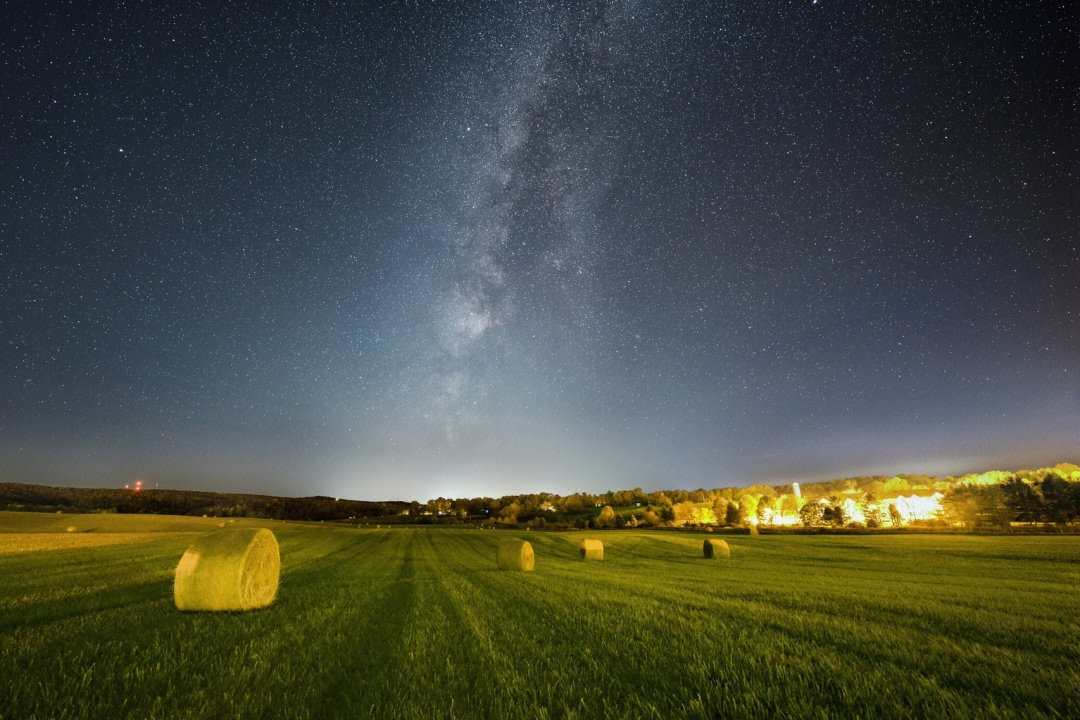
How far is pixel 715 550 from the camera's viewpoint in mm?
33031

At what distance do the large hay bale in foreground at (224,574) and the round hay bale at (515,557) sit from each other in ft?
42.3

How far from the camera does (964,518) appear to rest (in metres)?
92.3

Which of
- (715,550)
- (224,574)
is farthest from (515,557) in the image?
(715,550)

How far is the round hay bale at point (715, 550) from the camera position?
32.9m

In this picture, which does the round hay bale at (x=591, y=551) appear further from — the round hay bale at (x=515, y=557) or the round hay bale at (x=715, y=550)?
the round hay bale at (x=515, y=557)

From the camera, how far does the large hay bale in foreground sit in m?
→ 10.6

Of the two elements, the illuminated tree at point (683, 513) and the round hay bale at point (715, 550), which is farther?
the illuminated tree at point (683, 513)

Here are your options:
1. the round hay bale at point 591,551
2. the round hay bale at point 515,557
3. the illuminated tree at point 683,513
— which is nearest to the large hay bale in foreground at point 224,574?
the round hay bale at point 515,557

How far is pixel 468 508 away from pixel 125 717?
7434 inches

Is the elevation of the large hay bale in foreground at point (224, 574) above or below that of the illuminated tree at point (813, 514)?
above

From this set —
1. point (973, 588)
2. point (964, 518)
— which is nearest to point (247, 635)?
point (973, 588)

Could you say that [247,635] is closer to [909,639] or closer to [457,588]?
[457,588]

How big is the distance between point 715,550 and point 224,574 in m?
31.1

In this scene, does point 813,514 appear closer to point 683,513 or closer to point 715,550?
point 683,513
